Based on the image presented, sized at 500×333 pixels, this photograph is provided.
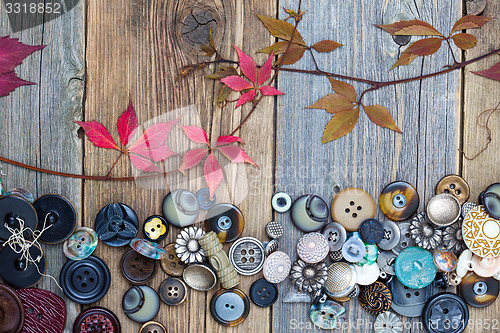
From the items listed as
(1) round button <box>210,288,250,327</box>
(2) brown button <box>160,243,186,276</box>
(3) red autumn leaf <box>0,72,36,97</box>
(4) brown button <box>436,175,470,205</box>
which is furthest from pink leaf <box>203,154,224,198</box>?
(4) brown button <box>436,175,470,205</box>

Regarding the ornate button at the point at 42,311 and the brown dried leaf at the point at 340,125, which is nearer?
the ornate button at the point at 42,311

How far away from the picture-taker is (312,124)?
1.50m

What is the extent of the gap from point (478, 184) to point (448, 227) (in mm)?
227

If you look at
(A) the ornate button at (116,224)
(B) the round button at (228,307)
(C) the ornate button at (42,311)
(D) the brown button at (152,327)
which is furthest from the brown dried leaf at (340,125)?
(C) the ornate button at (42,311)

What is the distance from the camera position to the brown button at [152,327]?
1.45 m

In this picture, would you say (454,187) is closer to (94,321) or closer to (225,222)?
(225,222)

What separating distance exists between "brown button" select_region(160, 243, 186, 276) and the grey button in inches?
30.4

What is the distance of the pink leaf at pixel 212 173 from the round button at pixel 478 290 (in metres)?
1.03

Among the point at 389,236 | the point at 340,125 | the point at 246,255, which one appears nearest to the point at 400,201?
the point at 389,236

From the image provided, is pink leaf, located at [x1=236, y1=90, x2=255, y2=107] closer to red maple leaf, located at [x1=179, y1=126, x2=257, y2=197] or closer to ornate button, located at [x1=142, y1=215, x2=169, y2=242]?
red maple leaf, located at [x1=179, y1=126, x2=257, y2=197]

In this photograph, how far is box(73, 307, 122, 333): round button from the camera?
1418 mm

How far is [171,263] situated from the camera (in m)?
1.46

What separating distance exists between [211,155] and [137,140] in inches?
11.3

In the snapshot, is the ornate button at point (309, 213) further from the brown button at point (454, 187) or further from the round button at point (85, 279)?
the round button at point (85, 279)
